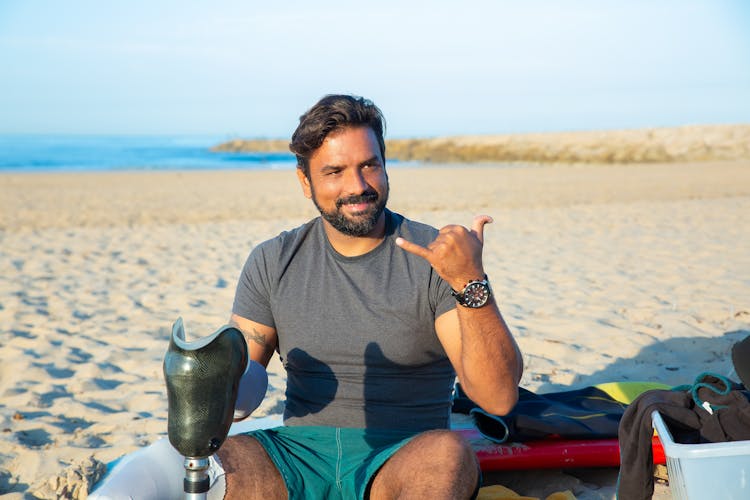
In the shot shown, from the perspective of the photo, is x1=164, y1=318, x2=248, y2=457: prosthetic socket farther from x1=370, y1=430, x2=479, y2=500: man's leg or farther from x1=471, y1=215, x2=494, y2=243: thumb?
x1=471, y1=215, x2=494, y2=243: thumb

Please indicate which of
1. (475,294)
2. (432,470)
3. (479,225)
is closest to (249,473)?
(432,470)

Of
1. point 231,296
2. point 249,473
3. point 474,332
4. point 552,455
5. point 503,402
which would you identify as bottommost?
point 231,296

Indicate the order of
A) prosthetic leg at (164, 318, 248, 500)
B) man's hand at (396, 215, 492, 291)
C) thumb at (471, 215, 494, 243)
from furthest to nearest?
thumb at (471, 215, 494, 243)
man's hand at (396, 215, 492, 291)
prosthetic leg at (164, 318, 248, 500)

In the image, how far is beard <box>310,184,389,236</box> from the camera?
8.19 feet

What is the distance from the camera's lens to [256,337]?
2666 mm

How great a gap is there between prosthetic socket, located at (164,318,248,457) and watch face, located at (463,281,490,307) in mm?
667

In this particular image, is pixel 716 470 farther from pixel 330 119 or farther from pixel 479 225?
pixel 330 119

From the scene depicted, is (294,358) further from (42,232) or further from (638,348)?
(42,232)

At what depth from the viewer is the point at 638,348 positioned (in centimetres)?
477

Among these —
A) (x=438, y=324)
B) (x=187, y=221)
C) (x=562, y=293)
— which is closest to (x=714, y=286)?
(x=562, y=293)

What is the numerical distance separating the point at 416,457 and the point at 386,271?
0.64 metres

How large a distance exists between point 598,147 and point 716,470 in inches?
1621

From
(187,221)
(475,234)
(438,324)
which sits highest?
(475,234)

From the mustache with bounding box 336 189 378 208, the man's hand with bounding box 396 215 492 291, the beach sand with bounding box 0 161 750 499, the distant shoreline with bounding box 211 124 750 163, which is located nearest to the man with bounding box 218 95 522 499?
the mustache with bounding box 336 189 378 208
